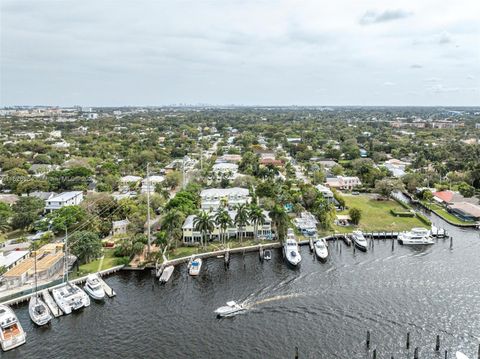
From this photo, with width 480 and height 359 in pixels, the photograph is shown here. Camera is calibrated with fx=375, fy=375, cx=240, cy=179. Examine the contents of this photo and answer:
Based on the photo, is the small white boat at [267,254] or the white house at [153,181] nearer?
the small white boat at [267,254]

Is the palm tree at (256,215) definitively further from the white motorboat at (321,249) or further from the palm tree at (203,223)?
the white motorboat at (321,249)

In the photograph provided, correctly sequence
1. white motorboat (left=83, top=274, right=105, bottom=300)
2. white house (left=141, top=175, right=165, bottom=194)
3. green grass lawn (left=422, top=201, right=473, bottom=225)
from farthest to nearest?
white house (left=141, top=175, right=165, bottom=194), green grass lawn (left=422, top=201, right=473, bottom=225), white motorboat (left=83, top=274, right=105, bottom=300)

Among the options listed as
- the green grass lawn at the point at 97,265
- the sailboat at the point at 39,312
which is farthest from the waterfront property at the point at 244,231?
the sailboat at the point at 39,312

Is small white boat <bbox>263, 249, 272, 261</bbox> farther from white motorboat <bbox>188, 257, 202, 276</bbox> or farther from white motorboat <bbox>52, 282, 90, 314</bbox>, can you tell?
white motorboat <bbox>52, 282, 90, 314</bbox>

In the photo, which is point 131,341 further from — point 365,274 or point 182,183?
point 182,183

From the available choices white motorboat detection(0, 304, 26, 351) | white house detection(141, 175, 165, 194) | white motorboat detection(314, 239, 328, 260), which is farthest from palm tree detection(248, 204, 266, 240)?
white house detection(141, 175, 165, 194)

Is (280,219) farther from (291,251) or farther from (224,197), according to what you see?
(224,197)
